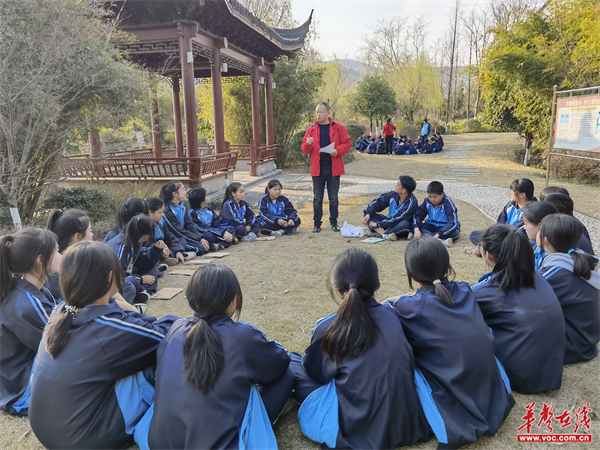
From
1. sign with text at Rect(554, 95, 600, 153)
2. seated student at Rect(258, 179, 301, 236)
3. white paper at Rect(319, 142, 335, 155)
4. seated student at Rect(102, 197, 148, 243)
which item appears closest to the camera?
seated student at Rect(102, 197, 148, 243)

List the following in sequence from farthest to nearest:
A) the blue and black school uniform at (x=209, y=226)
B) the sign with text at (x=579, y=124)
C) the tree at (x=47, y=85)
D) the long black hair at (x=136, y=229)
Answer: the sign with text at (x=579, y=124), the blue and black school uniform at (x=209, y=226), the tree at (x=47, y=85), the long black hair at (x=136, y=229)

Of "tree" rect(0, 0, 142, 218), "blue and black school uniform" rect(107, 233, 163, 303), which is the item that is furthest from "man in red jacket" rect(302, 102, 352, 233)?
"blue and black school uniform" rect(107, 233, 163, 303)

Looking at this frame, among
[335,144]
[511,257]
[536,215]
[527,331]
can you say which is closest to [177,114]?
[335,144]

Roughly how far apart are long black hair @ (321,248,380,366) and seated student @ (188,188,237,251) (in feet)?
12.5

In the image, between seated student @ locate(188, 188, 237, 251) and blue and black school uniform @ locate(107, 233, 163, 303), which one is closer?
blue and black school uniform @ locate(107, 233, 163, 303)

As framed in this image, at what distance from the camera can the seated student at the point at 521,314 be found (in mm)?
2271

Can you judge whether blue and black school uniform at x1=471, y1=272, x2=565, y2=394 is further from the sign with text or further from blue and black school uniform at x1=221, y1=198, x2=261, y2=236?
the sign with text

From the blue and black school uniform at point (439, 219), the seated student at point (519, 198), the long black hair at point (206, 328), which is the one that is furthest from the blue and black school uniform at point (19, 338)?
the blue and black school uniform at point (439, 219)

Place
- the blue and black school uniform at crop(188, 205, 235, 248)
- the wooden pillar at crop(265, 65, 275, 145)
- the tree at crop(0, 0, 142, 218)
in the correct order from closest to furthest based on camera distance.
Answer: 1. the tree at crop(0, 0, 142, 218)
2. the blue and black school uniform at crop(188, 205, 235, 248)
3. the wooden pillar at crop(265, 65, 275, 145)

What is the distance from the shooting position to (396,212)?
5.87 m

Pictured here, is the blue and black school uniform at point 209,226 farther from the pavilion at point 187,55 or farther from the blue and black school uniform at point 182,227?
the pavilion at point 187,55

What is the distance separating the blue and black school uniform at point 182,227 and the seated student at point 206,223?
0.64ft

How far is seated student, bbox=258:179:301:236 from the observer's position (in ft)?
20.8

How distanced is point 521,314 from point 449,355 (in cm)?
56
